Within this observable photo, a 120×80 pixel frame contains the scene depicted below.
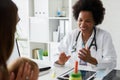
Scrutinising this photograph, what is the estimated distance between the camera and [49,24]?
126 inches

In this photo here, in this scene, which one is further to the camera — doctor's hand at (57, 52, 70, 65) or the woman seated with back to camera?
doctor's hand at (57, 52, 70, 65)

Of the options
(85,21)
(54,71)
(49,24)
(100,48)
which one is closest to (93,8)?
(85,21)

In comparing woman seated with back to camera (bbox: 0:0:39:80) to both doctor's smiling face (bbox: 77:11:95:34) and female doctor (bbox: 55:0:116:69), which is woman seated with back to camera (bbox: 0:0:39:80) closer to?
female doctor (bbox: 55:0:116:69)

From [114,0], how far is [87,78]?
1.75m

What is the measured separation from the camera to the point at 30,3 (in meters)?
3.36

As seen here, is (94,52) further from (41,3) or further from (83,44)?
(41,3)

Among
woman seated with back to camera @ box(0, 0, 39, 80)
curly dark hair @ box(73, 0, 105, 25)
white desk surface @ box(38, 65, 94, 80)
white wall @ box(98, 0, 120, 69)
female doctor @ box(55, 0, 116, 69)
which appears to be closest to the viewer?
woman seated with back to camera @ box(0, 0, 39, 80)

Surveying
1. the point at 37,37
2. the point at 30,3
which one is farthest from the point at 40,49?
the point at 30,3

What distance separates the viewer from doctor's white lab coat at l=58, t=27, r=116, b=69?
6.16 ft

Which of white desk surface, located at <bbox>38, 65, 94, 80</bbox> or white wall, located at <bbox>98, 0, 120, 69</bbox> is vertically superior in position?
white wall, located at <bbox>98, 0, 120, 69</bbox>

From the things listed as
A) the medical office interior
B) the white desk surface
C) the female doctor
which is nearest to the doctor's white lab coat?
the female doctor

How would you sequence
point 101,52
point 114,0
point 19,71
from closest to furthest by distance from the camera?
1. point 19,71
2. point 101,52
3. point 114,0

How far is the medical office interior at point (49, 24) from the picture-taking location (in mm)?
2939

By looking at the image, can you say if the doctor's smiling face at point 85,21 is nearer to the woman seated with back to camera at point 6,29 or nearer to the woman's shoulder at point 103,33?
the woman's shoulder at point 103,33
